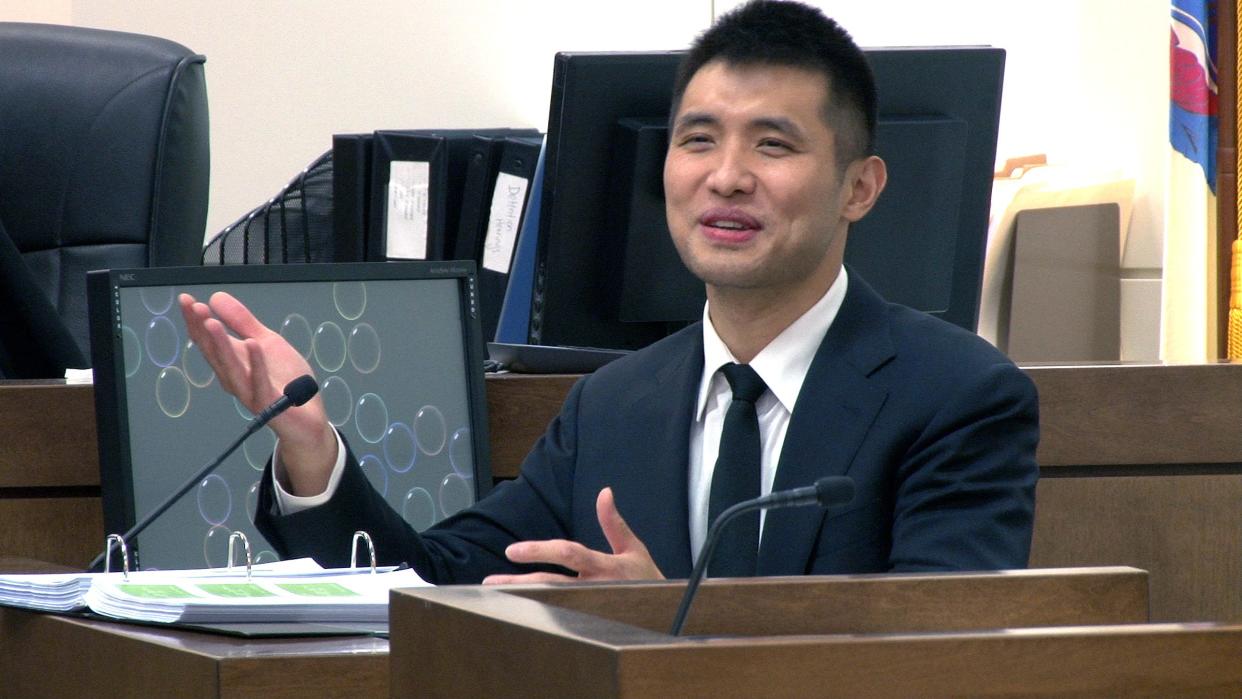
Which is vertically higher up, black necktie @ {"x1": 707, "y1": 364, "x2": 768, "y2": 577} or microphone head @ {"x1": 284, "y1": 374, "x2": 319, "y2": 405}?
microphone head @ {"x1": 284, "y1": 374, "x2": 319, "y2": 405}

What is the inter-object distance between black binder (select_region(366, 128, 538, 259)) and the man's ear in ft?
2.63

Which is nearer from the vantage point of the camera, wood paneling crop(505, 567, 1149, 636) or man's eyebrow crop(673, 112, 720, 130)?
wood paneling crop(505, 567, 1149, 636)

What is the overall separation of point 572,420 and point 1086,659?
105 cm

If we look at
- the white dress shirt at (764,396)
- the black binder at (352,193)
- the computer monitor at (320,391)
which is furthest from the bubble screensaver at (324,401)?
the black binder at (352,193)

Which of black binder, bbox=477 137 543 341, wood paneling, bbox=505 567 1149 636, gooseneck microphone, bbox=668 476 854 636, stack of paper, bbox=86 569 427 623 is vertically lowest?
stack of paper, bbox=86 569 427 623

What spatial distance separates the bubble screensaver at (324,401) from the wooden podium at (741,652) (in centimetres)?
95

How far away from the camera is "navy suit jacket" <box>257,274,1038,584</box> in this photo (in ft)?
4.69

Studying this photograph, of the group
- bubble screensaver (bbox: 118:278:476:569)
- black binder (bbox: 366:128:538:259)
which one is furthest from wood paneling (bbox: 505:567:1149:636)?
black binder (bbox: 366:128:538:259)

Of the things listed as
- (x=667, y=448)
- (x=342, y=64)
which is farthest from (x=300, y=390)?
(x=342, y=64)

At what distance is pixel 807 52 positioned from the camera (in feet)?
5.23

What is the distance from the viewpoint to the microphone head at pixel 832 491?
0.90 meters

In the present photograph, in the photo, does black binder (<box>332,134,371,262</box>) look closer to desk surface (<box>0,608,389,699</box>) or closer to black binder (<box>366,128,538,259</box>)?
black binder (<box>366,128,538,259</box>)

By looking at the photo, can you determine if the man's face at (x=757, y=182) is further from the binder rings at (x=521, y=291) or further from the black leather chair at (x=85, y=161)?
the black leather chair at (x=85, y=161)

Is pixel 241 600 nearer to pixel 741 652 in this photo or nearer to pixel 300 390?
pixel 300 390
